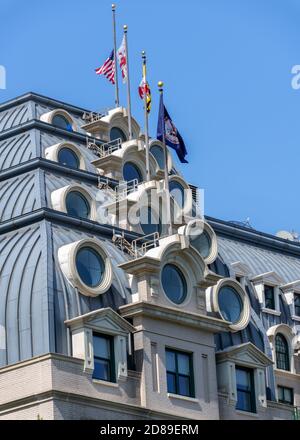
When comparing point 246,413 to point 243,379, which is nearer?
point 246,413

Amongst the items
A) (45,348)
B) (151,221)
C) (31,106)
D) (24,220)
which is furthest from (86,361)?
(31,106)

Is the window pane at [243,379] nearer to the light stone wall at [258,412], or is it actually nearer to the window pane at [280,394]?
the light stone wall at [258,412]

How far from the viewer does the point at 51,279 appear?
77.7m

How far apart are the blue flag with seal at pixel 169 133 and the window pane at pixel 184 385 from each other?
11844mm

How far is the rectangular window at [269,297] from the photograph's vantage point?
96.0 meters

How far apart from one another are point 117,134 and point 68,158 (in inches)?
327

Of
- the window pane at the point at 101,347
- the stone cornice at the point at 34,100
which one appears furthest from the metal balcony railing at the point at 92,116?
the window pane at the point at 101,347

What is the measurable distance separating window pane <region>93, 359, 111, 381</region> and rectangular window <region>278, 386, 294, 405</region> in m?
15.6

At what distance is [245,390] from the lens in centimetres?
8456

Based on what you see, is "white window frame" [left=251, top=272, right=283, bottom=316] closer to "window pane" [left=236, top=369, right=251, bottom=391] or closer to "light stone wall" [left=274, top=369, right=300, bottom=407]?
"light stone wall" [left=274, top=369, right=300, bottom=407]

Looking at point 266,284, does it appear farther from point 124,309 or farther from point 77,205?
point 124,309

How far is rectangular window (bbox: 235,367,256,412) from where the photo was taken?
276ft

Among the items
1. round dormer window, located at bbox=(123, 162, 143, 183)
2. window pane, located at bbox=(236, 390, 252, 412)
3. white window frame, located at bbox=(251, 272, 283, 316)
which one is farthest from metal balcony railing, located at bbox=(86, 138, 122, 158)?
window pane, located at bbox=(236, 390, 252, 412)

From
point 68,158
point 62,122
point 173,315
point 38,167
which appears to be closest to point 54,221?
point 173,315
